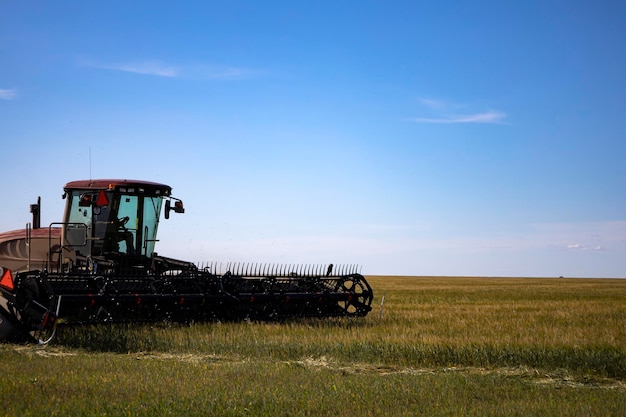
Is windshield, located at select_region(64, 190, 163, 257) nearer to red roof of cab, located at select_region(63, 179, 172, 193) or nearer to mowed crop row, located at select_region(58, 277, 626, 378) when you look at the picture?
red roof of cab, located at select_region(63, 179, 172, 193)

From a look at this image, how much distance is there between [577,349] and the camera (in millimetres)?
12273

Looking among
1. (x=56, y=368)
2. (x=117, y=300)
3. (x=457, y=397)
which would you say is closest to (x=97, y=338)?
(x=117, y=300)

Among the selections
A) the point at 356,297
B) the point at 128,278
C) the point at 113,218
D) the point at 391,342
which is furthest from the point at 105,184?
the point at 391,342

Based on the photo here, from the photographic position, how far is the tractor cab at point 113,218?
15.3 metres

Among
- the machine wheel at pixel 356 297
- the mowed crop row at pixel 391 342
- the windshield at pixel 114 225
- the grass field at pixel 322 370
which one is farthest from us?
the machine wheel at pixel 356 297

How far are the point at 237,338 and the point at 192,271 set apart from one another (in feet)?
9.74

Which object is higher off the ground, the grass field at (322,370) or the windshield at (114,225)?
the windshield at (114,225)

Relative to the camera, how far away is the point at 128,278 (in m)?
13.8

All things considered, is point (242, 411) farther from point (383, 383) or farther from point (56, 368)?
point (56, 368)

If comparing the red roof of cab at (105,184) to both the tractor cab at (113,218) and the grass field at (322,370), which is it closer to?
the tractor cab at (113,218)

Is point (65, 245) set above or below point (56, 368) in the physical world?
Result: above

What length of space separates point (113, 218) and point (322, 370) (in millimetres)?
6953

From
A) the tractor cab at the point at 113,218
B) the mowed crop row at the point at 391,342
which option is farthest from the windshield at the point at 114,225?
the mowed crop row at the point at 391,342

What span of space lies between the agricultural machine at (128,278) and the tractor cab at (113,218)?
21 mm
